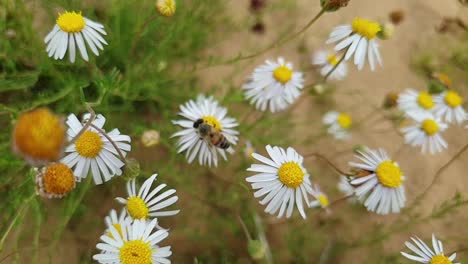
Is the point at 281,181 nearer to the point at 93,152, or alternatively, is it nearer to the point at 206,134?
the point at 206,134

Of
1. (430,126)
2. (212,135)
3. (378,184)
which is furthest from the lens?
(430,126)

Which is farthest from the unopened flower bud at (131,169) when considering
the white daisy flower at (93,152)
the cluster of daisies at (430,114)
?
the cluster of daisies at (430,114)

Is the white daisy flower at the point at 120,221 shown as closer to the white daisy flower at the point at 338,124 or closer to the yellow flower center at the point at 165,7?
the yellow flower center at the point at 165,7

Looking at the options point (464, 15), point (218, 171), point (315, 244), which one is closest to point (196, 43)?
point (218, 171)

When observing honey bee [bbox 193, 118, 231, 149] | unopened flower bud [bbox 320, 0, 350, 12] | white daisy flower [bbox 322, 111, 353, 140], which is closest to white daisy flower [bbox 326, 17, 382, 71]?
unopened flower bud [bbox 320, 0, 350, 12]

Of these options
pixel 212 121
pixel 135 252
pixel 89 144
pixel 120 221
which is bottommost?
pixel 135 252

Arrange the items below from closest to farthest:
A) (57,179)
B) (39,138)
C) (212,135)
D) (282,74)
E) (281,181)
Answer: (39,138) → (57,179) → (281,181) → (212,135) → (282,74)

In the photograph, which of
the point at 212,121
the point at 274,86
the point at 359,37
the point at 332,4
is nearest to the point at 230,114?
the point at 274,86
